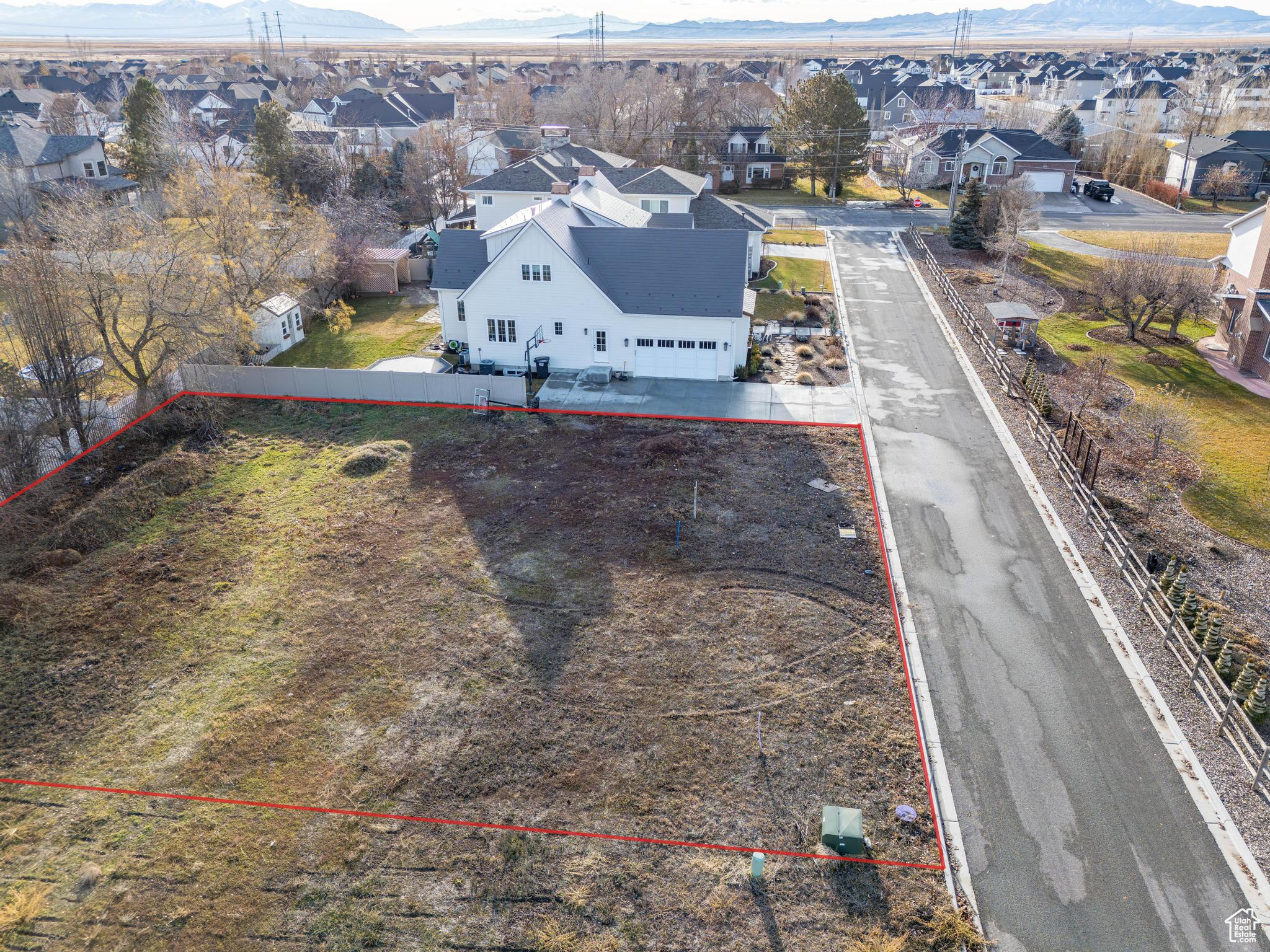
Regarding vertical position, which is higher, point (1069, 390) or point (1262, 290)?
point (1262, 290)

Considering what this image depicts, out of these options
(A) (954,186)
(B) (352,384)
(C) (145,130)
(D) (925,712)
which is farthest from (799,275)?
(C) (145,130)

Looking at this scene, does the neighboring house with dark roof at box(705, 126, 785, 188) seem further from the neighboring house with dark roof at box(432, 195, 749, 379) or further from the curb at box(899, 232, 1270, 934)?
the curb at box(899, 232, 1270, 934)

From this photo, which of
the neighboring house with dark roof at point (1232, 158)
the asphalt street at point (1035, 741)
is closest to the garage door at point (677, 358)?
the asphalt street at point (1035, 741)

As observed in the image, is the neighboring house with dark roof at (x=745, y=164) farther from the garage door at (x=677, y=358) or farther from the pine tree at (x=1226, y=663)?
the pine tree at (x=1226, y=663)

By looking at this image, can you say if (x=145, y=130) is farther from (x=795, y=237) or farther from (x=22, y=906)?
(x=22, y=906)

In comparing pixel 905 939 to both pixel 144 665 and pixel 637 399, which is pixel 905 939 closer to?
pixel 144 665

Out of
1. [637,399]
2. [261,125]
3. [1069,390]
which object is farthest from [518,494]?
[261,125]

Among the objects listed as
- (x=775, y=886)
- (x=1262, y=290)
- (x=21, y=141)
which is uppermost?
(x=21, y=141)
